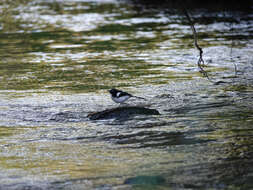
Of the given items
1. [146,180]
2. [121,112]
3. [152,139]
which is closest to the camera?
[146,180]

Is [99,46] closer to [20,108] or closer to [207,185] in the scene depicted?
[20,108]

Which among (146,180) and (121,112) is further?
(121,112)

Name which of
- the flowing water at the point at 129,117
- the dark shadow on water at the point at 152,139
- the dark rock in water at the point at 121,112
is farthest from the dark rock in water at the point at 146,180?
the dark rock in water at the point at 121,112

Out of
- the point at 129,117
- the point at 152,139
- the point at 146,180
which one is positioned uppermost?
the point at 146,180

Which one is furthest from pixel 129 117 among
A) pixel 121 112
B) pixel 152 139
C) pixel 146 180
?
pixel 146 180

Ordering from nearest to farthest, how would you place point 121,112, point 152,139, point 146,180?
point 146,180
point 152,139
point 121,112

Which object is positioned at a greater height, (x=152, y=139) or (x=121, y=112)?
(x=152, y=139)

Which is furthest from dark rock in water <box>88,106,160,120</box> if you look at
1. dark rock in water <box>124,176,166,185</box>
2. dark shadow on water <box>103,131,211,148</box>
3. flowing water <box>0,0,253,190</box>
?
dark rock in water <box>124,176,166,185</box>

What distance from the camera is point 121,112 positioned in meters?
10.6

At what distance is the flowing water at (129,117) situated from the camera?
7.52 m

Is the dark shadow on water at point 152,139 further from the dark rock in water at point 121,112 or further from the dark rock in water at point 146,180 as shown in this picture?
the dark rock in water at point 146,180

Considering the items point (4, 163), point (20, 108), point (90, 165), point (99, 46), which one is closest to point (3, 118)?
point (20, 108)

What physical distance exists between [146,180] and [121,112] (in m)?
3.55

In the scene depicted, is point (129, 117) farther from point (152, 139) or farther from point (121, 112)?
point (152, 139)
